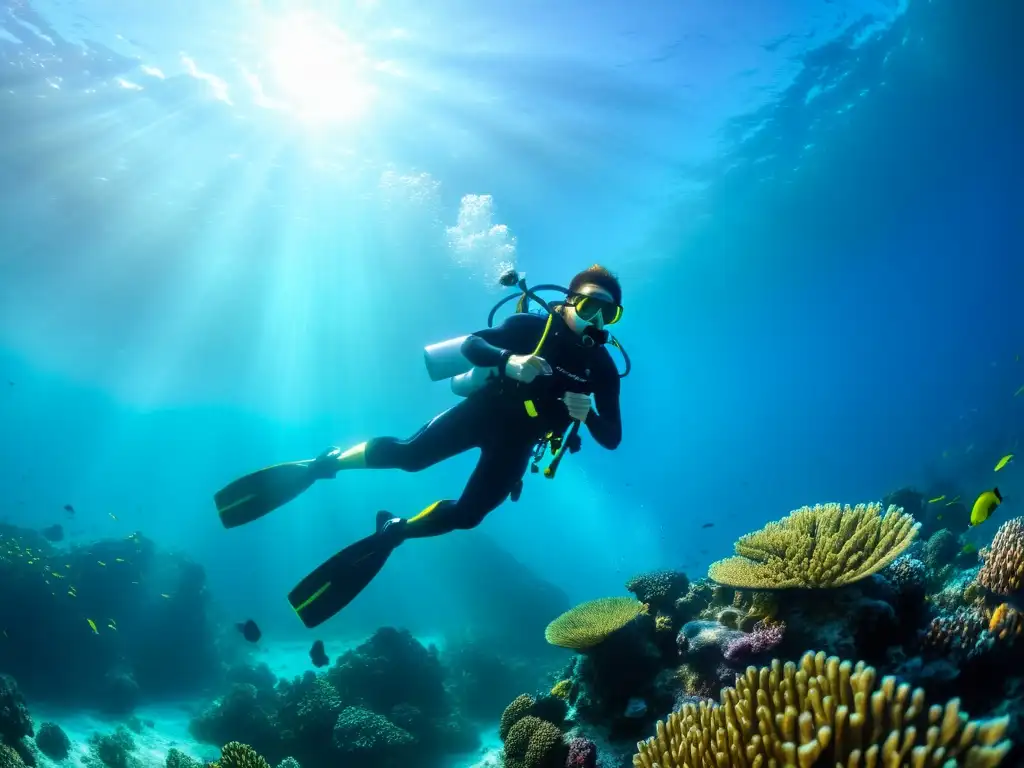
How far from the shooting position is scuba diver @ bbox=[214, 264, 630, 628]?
5.53 m

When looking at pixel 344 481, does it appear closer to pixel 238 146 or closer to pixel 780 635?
pixel 238 146

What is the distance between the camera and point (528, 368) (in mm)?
5012

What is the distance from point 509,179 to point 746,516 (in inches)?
3596

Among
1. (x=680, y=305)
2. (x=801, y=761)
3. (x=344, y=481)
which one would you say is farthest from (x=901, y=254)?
(x=344, y=481)

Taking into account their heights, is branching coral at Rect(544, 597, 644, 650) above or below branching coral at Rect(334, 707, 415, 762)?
below

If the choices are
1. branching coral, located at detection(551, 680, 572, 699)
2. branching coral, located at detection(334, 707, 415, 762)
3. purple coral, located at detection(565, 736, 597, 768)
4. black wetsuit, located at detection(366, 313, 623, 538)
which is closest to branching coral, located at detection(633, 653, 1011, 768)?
purple coral, located at detection(565, 736, 597, 768)

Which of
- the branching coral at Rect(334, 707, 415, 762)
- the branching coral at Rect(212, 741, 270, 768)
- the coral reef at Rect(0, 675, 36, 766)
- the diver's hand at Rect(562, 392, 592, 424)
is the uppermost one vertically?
the coral reef at Rect(0, 675, 36, 766)

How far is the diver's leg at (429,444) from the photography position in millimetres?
6293

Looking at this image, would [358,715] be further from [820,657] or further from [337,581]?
[820,657]

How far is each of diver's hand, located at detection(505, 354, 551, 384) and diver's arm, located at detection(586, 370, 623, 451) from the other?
1219 millimetres

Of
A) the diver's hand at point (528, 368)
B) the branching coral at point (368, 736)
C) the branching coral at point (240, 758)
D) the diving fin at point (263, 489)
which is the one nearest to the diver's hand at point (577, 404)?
the diver's hand at point (528, 368)

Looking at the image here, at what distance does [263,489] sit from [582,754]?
4.59m

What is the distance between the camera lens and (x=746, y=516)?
321ft

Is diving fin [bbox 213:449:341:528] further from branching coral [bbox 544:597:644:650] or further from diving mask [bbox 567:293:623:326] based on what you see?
diving mask [bbox 567:293:623:326]
